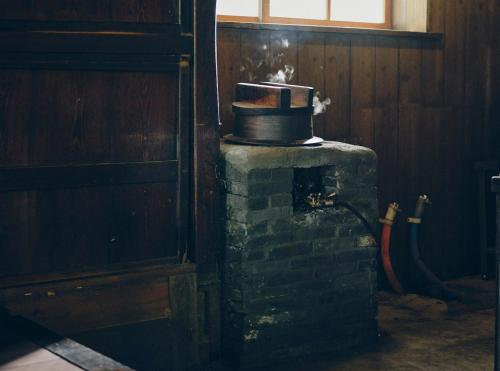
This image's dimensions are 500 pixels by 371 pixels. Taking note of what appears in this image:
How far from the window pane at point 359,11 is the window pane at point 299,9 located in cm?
10

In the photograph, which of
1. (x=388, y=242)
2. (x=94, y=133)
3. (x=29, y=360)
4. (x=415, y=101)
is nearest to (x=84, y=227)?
(x=94, y=133)

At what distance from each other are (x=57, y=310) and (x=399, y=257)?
302cm

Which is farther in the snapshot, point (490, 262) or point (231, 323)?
point (490, 262)

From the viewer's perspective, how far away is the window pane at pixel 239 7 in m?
5.84

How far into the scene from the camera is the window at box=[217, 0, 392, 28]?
5.90 metres

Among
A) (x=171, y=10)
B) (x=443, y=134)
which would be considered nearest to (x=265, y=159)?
(x=171, y=10)

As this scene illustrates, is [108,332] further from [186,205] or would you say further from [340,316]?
[340,316]

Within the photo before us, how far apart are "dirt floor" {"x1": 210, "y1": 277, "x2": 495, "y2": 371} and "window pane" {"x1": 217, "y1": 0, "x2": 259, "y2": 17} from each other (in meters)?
2.27

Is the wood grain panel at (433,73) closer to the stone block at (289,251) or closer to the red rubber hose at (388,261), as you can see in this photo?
the red rubber hose at (388,261)

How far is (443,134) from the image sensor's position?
6.79 m

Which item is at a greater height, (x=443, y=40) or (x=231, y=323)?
(x=443, y=40)

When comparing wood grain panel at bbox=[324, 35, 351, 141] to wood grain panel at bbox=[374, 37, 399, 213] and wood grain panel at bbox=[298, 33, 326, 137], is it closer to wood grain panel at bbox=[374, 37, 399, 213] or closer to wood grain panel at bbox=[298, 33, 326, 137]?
wood grain panel at bbox=[298, 33, 326, 137]

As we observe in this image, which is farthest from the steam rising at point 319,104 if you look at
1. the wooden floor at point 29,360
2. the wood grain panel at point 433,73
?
the wooden floor at point 29,360

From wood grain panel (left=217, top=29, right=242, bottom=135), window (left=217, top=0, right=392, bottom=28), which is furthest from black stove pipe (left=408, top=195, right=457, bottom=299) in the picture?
wood grain panel (left=217, top=29, right=242, bottom=135)
